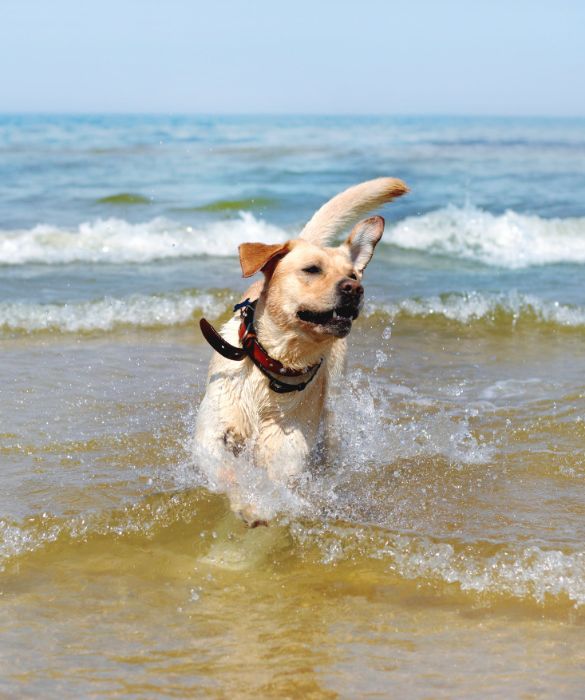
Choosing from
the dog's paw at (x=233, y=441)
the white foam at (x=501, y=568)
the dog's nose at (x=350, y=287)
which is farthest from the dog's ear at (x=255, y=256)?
the white foam at (x=501, y=568)

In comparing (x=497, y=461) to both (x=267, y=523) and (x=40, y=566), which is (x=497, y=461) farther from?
(x=40, y=566)

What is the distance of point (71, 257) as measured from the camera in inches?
493

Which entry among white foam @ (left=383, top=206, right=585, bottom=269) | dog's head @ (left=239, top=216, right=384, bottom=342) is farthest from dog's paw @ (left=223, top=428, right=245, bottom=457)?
white foam @ (left=383, top=206, right=585, bottom=269)

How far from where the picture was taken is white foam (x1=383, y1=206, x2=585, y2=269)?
1409cm

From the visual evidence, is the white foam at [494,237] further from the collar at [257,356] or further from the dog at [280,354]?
the collar at [257,356]

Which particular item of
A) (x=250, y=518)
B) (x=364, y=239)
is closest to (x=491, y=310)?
(x=364, y=239)

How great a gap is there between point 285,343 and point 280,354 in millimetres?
72

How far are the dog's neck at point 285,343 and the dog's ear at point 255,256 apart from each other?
0.27 metres

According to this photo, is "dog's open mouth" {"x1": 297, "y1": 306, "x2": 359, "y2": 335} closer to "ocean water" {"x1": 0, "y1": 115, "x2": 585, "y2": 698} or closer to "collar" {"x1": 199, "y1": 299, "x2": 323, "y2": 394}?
"collar" {"x1": 199, "y1": 299, "x2": 323, "y2": 394}

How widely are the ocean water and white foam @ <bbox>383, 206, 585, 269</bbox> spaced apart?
0.95 metres

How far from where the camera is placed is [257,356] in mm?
4676

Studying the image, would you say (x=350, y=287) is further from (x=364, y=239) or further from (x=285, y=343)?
(x=364, y=239)

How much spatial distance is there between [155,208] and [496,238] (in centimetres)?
626

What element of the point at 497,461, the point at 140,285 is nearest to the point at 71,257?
the point at 140,285
